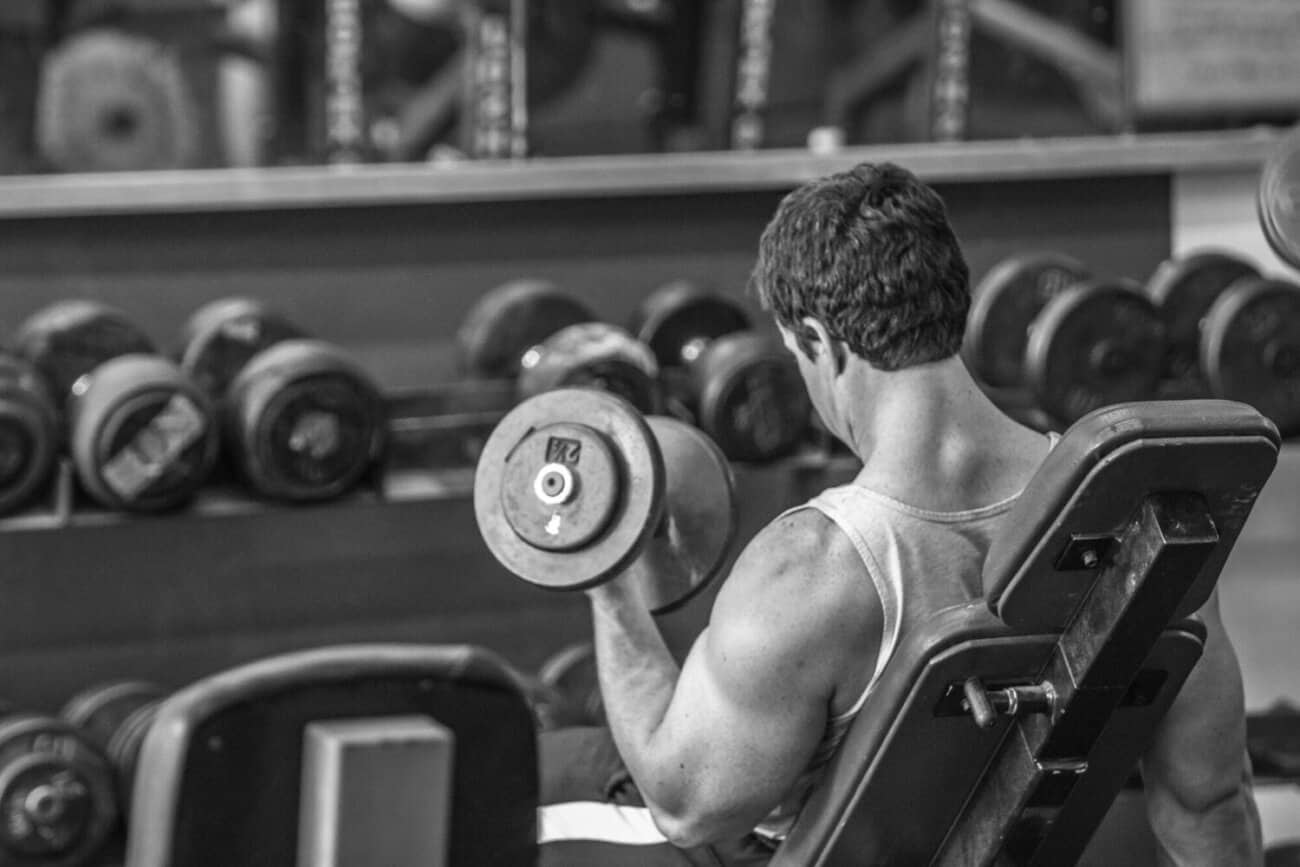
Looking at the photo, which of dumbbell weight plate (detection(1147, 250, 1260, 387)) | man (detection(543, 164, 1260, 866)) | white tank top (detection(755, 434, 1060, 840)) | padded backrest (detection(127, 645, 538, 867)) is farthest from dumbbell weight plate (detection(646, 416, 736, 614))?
dumbbell weight plate (detection(1147, 250, 1260, 387))

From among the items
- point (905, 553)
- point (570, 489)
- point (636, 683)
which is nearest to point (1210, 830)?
point (905, 553)

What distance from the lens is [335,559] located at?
3320 mm

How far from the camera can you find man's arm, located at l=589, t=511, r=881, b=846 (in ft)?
4.77

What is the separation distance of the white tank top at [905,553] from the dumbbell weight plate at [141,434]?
4.75 feet

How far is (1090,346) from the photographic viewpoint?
298 centimetres

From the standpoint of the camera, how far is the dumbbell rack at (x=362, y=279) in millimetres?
3152

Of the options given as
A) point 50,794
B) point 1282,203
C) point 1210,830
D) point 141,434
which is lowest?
point 50,794

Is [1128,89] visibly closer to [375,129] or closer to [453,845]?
[375,129]

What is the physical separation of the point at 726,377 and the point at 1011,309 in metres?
0.57

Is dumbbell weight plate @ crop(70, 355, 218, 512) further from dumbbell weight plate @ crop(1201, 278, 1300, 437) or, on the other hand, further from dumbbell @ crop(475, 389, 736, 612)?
dumbbell weight plate @ crop(1201, 278, 1300, 437)

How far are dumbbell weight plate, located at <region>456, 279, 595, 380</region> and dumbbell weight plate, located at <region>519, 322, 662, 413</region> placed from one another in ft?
0.55

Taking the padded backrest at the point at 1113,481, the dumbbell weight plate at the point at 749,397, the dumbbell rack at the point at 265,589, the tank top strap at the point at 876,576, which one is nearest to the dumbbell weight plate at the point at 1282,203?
the padded backrest at the point at 1113,481

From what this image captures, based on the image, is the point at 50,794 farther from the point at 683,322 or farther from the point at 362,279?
the point at 683,322

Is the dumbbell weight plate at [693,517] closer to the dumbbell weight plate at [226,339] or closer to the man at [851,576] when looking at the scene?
the man at [851,576]
